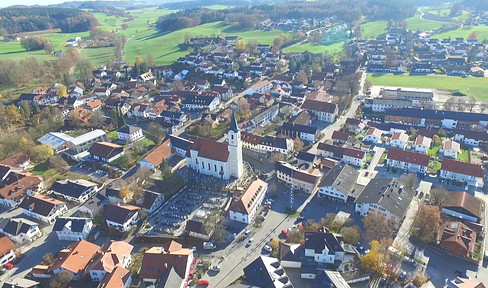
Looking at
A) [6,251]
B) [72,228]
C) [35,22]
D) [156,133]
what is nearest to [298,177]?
[156,133]

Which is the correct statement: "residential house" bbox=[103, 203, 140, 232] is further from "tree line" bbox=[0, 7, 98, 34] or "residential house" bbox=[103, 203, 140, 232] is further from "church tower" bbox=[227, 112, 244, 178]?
"tree line" bbox=[0, 7, 98, 34]

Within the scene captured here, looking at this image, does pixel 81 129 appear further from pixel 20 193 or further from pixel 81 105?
pixel 20 193

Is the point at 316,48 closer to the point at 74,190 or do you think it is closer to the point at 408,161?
the point at 408,161

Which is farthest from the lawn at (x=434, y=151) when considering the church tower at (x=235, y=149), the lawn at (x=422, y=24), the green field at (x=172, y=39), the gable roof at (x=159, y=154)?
the lawn at (x=422, y=24)

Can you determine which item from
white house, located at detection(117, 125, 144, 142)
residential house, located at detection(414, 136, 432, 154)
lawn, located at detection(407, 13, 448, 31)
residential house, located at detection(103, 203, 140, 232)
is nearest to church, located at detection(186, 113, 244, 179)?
residential house, located at detection(103, 203, 140, 232)

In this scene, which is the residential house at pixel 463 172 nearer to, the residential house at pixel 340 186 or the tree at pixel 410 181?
the tree at pixel 410 181

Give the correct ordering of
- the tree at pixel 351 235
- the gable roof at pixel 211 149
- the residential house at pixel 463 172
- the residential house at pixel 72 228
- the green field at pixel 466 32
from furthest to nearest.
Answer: the green field at pixel 466 32 < the gable roof at pixel 211 149 < the residential house at pixel 463 172 < the residential house at pixel 72 228 < the tree at pixel 351 235

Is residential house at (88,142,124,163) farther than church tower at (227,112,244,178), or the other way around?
residential house at (88,142,124,163)

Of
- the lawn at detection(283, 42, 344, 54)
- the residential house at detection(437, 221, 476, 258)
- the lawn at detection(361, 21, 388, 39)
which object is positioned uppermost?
the lawn at detection(361, 21, 388, 39)
